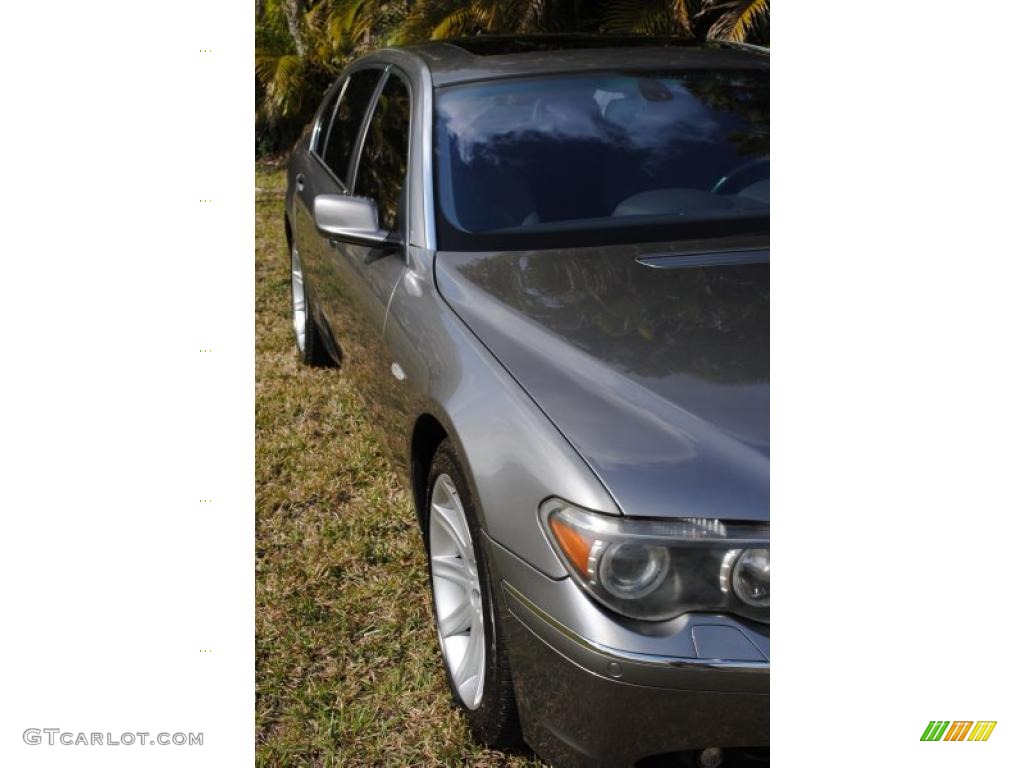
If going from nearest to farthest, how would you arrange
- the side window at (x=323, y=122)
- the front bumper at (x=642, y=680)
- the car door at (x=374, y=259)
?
the front bumper at (x=642, y=680), the car door at (x=374, y=259), the side window at (x=323, y=122)

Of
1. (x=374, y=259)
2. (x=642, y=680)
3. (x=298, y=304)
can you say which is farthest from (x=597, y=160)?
(x=298, y=304)

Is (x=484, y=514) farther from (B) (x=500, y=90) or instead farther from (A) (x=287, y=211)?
(A) (x=287, y=211)

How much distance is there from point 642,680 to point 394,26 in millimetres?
9031

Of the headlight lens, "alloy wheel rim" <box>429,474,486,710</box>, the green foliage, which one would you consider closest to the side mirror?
"alloy wheel rim" <box>429,474,486,710</box>

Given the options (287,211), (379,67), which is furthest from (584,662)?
(287,211)

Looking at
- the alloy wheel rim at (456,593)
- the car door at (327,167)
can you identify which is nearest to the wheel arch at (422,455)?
the alloy wheel rim at (456,593)

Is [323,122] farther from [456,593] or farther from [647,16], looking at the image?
[647,16]

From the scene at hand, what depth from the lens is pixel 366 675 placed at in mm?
2926

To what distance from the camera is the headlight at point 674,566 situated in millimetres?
1966

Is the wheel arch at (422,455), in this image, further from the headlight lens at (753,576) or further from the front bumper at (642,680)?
the headlight lens at (753,576)

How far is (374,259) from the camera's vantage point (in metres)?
3.35
